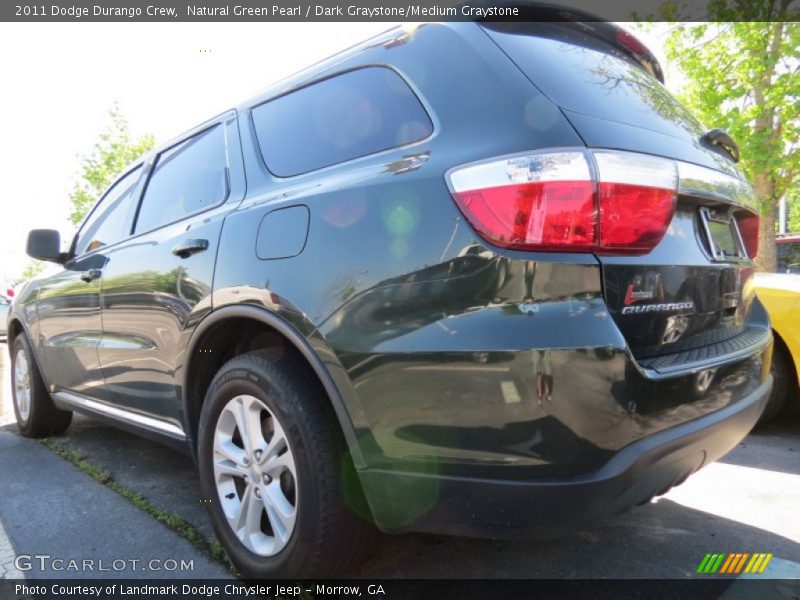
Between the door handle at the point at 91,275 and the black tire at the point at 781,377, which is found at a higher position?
the door handle at the point at 91,275

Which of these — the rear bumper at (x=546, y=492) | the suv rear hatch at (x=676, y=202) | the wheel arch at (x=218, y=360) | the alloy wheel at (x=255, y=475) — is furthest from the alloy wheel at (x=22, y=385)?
the suv rear hatch at (x=676, y=202)

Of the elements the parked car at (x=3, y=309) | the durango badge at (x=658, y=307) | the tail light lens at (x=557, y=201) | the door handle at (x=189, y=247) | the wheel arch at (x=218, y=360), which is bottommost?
the parked car at (x=3, y=309)

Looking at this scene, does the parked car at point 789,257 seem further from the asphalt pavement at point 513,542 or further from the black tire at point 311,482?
the black tire at point 311,482

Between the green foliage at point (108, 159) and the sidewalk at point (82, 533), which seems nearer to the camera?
the sidewalk at point (82, 533)

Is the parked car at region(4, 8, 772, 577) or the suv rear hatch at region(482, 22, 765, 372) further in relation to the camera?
the suv rear hatch at region(482, 22, 765, 372)

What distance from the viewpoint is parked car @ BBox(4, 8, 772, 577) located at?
1.41 m

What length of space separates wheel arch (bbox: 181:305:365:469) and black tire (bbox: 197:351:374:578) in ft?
0.21

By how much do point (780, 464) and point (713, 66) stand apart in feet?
34.2

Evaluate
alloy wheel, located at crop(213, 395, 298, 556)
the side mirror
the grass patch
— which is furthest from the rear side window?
the side mirror

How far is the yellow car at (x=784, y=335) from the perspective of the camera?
352cm

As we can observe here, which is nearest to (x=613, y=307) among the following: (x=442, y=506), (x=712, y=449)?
(x=712, y=449)

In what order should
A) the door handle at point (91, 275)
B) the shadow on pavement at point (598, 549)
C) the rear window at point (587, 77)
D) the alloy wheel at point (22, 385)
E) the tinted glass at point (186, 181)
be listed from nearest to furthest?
the rear window at point (587, 77)
the shadow on pavement at point (598, 549)
the tinted glass at point (186, 181)
the door handle at point (91, 275)
the alloy wheel at point (22, 385)

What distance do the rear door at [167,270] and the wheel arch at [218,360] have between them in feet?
0.22

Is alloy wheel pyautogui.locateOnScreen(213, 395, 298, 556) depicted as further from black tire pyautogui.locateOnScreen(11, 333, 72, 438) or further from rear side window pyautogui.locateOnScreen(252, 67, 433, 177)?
black tire pyautogui.locateOnScreen(11, 333, 72, 438)
